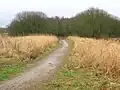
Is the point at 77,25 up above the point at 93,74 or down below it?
above

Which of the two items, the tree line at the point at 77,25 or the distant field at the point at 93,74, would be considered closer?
the distant field at the point at 93,74

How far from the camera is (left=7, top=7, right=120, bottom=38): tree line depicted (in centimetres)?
6494

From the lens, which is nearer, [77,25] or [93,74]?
[93,74]

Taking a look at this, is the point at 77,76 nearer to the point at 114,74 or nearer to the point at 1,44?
the point at 114,74

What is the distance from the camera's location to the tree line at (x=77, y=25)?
6494cm

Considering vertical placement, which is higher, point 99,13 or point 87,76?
point 99,13

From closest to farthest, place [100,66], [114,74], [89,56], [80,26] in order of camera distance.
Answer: [114,74] < [100,66] < [89,56] < [80,26]

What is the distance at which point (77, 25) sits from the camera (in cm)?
6956

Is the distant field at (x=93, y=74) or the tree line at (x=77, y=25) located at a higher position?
the tree line at (x=77, y=25)

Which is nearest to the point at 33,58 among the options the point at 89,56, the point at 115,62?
the point at 89,56

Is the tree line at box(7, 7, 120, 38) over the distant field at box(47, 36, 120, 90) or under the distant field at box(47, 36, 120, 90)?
over

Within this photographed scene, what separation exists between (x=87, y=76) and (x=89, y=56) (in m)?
2.28

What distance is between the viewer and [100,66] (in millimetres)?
11180

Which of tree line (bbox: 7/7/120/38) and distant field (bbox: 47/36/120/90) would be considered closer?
distant field (bbox: 47/36/120/90)
